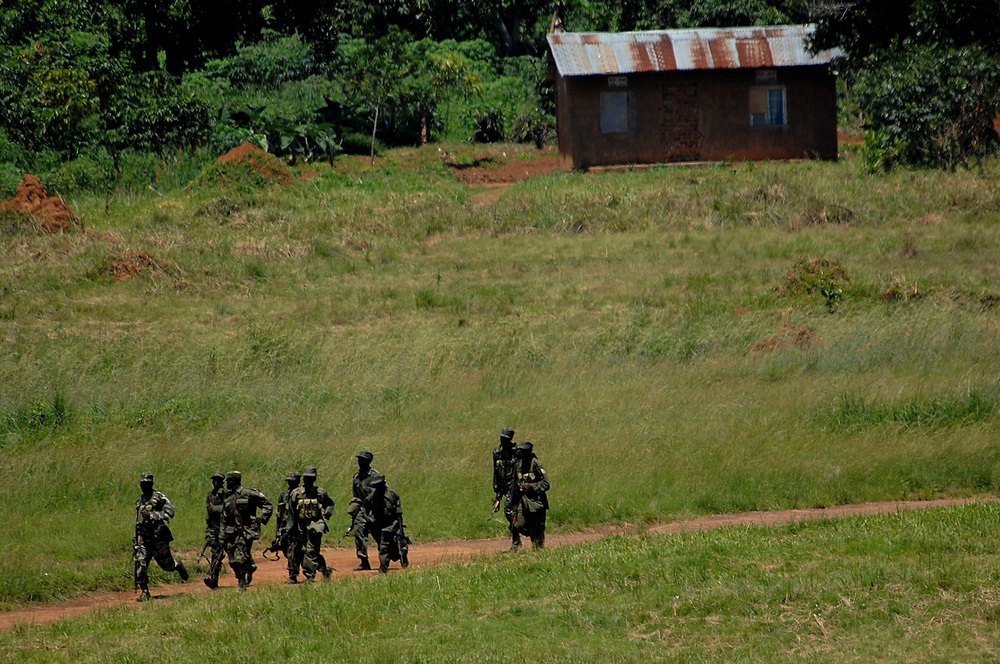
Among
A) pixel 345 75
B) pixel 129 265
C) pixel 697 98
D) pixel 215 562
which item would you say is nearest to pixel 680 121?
pixel 697 98

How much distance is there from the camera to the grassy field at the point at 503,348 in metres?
16.2

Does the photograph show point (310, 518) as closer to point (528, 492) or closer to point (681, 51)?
point (528, 492)

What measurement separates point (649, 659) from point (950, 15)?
17169mm

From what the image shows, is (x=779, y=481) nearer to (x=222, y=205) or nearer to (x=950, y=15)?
(x=950, y=15)

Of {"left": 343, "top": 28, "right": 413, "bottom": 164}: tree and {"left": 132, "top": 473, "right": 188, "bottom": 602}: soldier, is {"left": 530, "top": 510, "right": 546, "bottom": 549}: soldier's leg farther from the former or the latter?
{"left": 343, "top": 28, "right": 413, "bottom": 164}: tree

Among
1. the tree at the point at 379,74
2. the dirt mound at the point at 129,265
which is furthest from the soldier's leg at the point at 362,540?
the tree at the point at 379,74

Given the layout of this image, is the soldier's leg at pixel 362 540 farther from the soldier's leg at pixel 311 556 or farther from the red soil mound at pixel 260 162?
the red soil mound at pixel 260 162

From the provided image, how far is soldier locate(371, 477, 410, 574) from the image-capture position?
1286 cm

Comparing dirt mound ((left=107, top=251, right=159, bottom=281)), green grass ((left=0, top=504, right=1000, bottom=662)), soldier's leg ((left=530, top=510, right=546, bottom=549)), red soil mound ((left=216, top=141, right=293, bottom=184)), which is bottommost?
soldier's leg ((left=530, top=510, right=546, bottom=549))

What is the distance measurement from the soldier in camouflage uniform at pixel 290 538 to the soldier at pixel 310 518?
0.13 ft

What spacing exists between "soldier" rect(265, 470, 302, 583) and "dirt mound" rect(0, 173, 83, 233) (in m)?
18.3

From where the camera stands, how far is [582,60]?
119ft

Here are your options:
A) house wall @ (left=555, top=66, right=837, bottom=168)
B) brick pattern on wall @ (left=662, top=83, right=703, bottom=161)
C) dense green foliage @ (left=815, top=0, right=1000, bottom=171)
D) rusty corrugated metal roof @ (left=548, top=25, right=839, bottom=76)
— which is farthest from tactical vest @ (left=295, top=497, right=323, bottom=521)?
brick pattern on wall @ (left=662, top=83, right=703, bottom=161)

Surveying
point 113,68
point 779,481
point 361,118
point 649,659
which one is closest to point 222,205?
point 113,68
